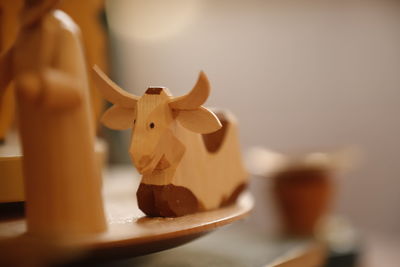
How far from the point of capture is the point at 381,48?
1.91 meters

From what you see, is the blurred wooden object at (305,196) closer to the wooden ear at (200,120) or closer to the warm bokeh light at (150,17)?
the warm bokeh light at (150,17)

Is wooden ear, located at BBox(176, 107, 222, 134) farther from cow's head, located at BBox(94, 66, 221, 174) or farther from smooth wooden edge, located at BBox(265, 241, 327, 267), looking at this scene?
smooth wooden edge, located at BBox(265, 241, 327, 267)

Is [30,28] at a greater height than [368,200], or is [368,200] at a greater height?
[30,28]

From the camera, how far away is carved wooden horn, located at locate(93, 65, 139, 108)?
59cm

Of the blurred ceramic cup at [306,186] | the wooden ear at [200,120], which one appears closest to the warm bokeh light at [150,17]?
the blurred ceramic cup at [306,186]

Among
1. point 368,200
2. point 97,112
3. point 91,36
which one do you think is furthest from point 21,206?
point 368,200

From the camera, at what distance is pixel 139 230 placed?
539 millimetres

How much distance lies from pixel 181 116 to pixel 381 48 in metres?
1.55

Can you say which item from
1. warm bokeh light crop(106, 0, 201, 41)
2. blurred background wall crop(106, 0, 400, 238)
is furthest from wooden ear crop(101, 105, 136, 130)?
blurred background wall crop(106, 0, 400, 238)

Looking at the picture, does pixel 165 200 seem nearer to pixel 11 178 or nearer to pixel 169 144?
pixel 169 144

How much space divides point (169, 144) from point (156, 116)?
4 centimetres

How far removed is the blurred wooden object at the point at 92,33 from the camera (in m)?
1.27

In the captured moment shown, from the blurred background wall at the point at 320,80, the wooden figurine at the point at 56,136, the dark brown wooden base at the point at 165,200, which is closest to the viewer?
the wooden figurine at the point at 56,136

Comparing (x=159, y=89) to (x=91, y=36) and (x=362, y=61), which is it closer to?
(x=91, y=36)
